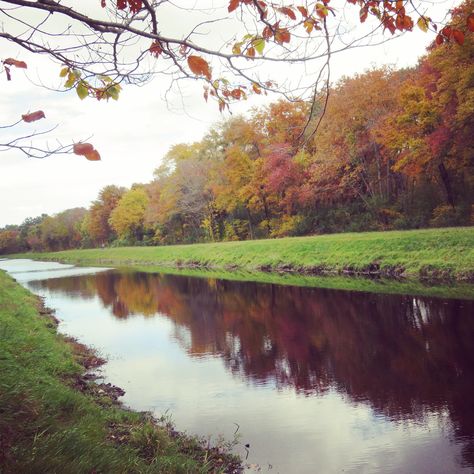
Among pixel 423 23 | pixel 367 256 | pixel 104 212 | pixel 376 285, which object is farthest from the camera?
pixel 104 212

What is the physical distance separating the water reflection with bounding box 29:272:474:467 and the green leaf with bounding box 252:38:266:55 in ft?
17.5

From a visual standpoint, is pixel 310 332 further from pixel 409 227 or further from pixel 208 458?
pixel 409 227

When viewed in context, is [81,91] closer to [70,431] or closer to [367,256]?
[70,431]

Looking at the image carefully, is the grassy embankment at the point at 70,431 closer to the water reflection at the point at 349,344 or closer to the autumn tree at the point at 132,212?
the water reflection at the point at 349,344

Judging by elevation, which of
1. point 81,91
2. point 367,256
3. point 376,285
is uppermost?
point 81,91

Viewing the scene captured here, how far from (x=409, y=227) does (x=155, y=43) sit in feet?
96.2

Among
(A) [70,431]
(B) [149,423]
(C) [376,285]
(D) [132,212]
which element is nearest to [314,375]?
(B) [149,423]

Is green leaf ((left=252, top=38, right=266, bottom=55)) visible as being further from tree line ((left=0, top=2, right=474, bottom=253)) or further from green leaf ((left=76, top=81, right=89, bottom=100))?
tree line ((left=0, top=2, right=474, bottom=253))

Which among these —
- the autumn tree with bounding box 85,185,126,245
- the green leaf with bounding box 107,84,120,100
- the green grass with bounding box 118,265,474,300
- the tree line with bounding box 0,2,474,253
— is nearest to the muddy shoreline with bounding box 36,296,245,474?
the green leaf with bounding box 107,84,120,100

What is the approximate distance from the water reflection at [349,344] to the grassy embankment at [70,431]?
126 inches

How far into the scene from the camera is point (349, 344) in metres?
11.6

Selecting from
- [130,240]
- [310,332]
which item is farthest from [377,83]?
[130,240]

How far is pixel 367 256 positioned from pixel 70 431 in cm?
2019

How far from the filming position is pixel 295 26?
3.71 metres
